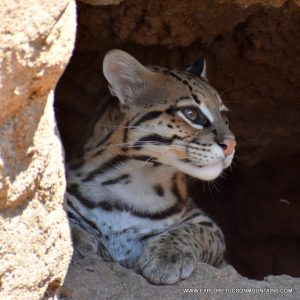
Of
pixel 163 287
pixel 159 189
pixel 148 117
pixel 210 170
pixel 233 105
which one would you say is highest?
pixel 148 117

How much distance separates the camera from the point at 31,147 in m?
3.27

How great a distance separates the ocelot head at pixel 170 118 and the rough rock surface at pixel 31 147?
1817mm

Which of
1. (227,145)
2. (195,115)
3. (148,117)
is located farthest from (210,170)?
(148,117)

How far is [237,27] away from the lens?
248 inches

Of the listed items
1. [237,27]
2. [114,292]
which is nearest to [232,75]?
[237,27]

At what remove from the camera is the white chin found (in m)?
5.20

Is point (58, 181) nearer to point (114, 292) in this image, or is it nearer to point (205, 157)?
point (114, 292)

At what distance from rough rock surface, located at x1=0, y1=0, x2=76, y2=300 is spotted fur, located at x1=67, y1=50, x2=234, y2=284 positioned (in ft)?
5.27

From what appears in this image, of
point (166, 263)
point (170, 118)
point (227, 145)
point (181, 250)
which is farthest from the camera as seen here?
point (170, 118)

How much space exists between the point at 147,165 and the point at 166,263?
2.77 feet

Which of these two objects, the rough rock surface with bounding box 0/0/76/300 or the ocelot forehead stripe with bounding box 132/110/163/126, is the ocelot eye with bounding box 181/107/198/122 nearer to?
the ocelot forehead stripe with bounding box 132/110/163/126

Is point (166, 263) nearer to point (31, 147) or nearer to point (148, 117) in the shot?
point (148, 117)

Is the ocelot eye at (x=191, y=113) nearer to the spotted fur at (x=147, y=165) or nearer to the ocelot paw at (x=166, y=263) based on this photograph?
the spotted fur at (x=147, y=165)

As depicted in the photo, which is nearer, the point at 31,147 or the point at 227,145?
the point at 31,147
